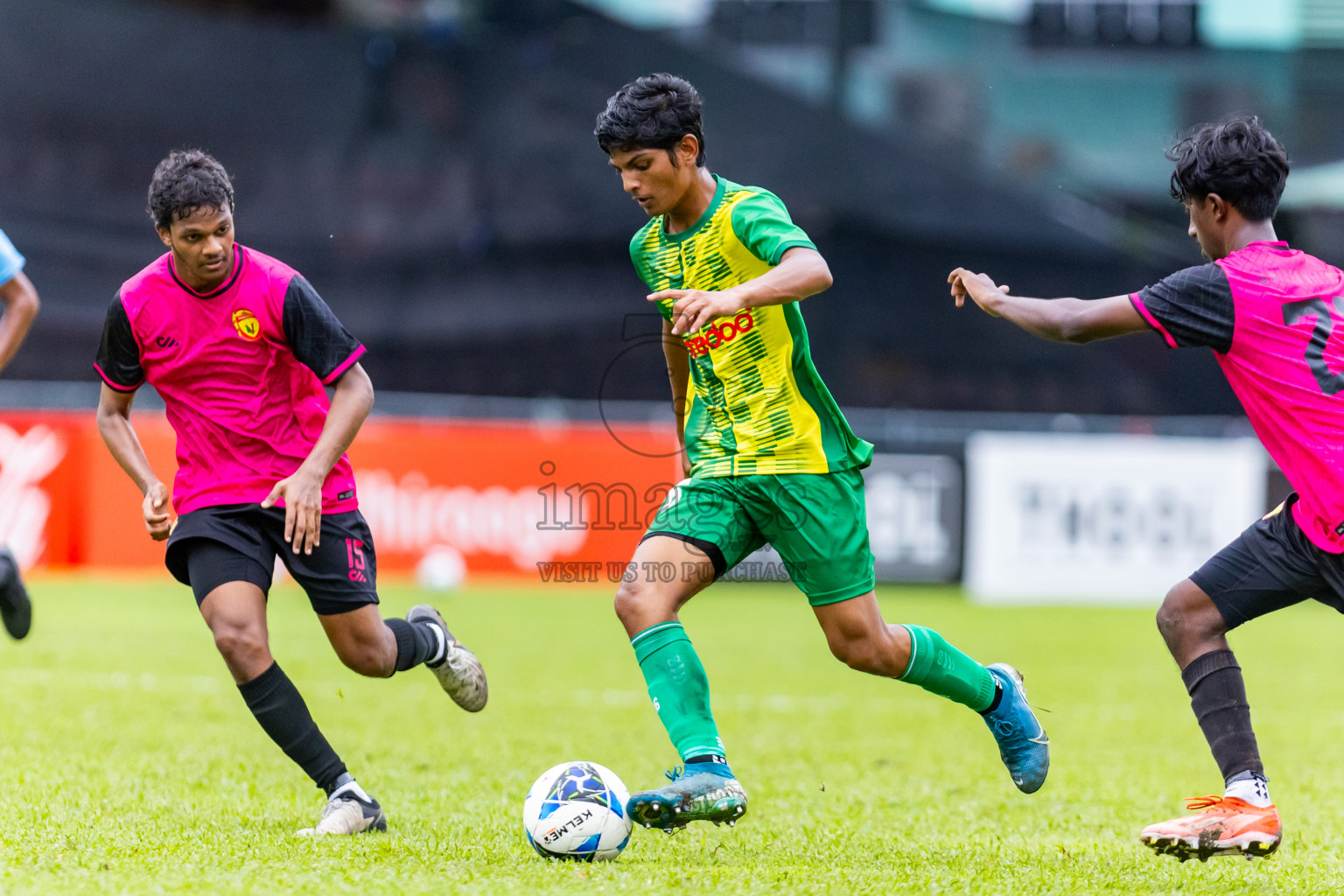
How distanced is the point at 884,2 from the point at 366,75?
7.91 m

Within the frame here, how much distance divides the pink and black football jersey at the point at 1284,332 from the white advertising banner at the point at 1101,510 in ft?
32.1

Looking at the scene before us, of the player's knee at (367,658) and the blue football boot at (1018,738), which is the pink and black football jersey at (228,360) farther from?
the blue football boot at (1018,738)

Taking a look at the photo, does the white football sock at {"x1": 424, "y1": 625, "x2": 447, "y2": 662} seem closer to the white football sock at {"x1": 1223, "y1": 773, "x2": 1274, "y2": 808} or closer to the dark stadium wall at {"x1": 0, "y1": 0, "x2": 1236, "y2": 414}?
the white football sock at {"x1": 1223, "y1": 773, "x2": 1274, "y2": 808}

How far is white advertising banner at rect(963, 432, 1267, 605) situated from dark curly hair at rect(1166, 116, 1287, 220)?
9.74 meters

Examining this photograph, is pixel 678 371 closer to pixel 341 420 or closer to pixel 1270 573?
pixel 341 420

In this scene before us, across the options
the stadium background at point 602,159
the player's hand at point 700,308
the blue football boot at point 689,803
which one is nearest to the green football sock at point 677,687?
the blue football boot at point 689,803

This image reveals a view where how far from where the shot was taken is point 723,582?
1489cm

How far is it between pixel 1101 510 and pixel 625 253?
9925 millimetres

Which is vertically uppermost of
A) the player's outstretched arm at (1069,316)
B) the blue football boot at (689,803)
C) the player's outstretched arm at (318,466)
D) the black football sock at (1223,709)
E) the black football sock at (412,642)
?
the player's outstretched arm at (1069,316)

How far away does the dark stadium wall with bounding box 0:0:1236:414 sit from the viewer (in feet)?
65.3

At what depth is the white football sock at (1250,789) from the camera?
12.3 feet

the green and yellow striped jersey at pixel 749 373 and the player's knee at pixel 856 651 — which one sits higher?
the green and yellow striped jersey at pixel 749 373

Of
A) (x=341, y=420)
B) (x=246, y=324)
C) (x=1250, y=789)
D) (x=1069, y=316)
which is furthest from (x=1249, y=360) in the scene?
(x=246, y=324)

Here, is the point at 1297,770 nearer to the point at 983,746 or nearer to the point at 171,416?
the point at 983,746
